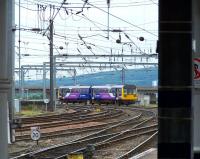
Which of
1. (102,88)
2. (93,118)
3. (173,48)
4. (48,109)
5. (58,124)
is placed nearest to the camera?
(173,48)

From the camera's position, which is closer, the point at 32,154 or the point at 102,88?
the point at 32,154

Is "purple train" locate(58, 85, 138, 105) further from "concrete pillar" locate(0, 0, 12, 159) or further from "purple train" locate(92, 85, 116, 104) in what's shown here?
"concrete pillar" locate(0, 0, 12, 159)

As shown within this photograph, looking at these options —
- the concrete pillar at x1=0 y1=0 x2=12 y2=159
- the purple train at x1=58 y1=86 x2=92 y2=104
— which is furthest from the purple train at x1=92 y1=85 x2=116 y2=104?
the concrete pillar at x1=0 y1=0 x2=12 y2=159

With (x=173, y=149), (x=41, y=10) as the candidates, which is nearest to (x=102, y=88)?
(x=41, y=10)

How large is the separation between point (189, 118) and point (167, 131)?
0.34m

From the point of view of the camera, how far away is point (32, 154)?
61.2ft

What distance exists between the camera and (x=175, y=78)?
7.57 meters

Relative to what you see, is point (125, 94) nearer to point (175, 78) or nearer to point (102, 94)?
point (102, 94)

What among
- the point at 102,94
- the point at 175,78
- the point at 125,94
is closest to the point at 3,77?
the point at 175,78

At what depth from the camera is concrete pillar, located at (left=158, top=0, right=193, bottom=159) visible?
756 cm

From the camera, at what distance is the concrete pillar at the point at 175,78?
756cm

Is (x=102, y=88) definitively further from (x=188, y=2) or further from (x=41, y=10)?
(x=188, y=2)

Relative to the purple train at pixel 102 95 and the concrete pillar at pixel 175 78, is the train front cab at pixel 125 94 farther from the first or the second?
the concrete pillar at pixel 175 78

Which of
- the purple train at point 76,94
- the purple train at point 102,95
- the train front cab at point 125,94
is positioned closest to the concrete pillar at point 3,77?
the train front cab at point 125,94
